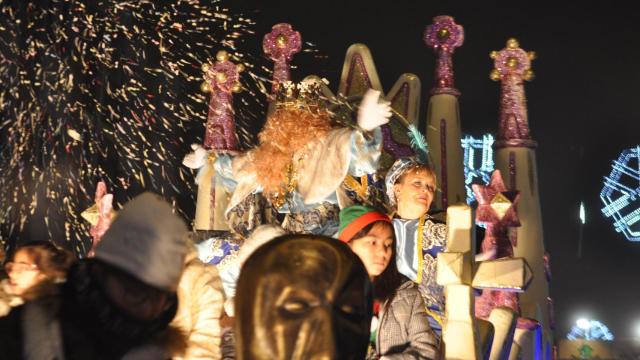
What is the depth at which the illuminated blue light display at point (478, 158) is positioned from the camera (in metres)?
10.2

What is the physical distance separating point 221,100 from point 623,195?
5.47 metres

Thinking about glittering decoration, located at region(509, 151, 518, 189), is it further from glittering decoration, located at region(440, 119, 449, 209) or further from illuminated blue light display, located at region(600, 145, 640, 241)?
illuminated blue light display, located at region(600, 145, 640, 241)

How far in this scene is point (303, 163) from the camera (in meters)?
4.78

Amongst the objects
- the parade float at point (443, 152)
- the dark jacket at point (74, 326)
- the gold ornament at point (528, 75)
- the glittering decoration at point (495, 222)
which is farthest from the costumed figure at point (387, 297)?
the gold ornament at point (528, 75)

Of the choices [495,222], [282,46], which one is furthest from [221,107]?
[495,222]

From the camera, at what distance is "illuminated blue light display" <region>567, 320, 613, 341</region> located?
8.75 meters

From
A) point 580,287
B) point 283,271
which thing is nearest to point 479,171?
point 580,287

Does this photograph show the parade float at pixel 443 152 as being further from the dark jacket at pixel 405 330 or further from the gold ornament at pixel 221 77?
the dark jacket at pixel 405 330

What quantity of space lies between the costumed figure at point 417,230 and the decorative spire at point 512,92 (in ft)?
8.68

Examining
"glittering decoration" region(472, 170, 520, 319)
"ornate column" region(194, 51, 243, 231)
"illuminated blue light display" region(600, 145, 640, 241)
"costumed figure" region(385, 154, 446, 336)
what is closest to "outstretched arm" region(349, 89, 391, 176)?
"costumed figure" region(385, 154, 446, 336)

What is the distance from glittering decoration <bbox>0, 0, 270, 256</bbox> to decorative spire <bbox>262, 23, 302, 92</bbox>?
1.12ft

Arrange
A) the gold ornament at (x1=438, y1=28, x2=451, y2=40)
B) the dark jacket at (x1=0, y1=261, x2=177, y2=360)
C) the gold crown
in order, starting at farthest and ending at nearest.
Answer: the gold ornament at (x1=438, y1=28, x2=451, y2=40), the gold crown, the dark jacket at (x1=0, y1=261, x2=177, y2=360)

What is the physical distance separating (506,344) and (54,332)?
2.60 metres

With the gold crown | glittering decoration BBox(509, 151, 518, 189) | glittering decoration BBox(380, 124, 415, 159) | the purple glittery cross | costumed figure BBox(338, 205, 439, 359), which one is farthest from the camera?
glittering decoration BBox(509, 151, 518, 189)
